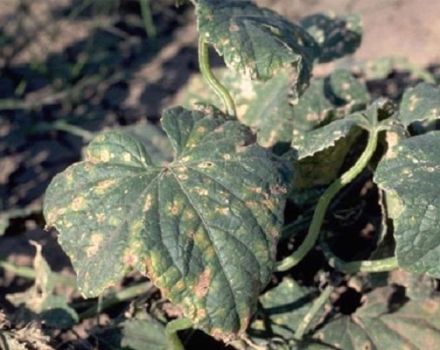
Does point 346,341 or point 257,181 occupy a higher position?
point 257,181

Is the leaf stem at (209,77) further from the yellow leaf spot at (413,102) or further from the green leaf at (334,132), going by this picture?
the yellow leaf spot at (413,102)

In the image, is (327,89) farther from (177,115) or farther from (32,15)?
(32,15)

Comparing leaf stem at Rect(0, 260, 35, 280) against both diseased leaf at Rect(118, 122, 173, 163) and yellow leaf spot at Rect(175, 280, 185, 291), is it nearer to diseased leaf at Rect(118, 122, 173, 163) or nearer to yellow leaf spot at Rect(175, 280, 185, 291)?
diseased leaf at Rect(118, 122, 173, 163)

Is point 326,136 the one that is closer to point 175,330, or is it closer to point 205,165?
point 205,165

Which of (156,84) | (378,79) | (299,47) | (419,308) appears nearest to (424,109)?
(299,47)

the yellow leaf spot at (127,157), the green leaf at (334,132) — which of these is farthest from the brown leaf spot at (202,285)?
the green leaf at (334,132)

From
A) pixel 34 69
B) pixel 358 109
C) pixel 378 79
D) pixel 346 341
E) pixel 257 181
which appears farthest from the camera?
pixel 34 69

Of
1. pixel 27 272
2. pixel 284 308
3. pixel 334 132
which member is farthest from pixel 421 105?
pixel 27 272

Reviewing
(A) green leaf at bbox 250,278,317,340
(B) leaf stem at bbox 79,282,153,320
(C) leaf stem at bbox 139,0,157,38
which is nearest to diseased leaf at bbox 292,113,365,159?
(A) green leaf at bbox 250,278,317,340
